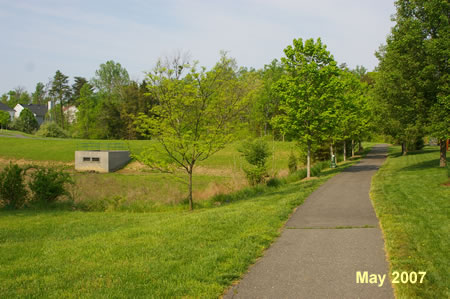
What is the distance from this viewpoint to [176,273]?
19.3 feet

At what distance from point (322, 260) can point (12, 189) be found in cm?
1311

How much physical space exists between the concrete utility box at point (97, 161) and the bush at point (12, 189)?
25.5 metres

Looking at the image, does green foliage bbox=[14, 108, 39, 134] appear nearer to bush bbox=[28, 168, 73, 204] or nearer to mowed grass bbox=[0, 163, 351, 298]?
bush bbox=[28, 168, 73, 204]

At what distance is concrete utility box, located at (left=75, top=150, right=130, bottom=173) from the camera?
3991 cm

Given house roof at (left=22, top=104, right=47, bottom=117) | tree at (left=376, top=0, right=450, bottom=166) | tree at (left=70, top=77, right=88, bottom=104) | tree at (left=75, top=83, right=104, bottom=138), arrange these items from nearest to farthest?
1. tree at (left=376, top=0, right=450, bottom=166)
2. tree at (left=75, top=83, right=104, bottom=138)
3. tree at (left=70, top=77, right=88, bottom=104)
4. house roof at (left=22, top=104, right=47, bottom=117)

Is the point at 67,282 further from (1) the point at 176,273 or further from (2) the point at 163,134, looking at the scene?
(2) the point at 163,134

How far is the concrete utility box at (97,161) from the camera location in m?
39.9

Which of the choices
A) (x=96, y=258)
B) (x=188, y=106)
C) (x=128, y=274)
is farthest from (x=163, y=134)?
(x=128, y=274)

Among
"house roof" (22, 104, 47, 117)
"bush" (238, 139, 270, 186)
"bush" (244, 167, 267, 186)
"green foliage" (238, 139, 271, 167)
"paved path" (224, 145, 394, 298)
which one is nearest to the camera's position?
"paved path" (224, 145, 394, 298)

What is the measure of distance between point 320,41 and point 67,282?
21632 millimetres

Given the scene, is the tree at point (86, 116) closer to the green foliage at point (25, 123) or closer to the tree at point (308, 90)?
the green foliage at point (25, 123)

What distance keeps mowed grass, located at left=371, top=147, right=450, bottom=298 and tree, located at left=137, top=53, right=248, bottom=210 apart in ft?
20.8

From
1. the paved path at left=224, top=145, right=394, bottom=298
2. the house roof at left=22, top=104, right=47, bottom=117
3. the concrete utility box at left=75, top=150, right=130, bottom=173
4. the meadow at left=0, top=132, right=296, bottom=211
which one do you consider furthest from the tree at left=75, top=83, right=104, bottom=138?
the paved path at left=224, top=145, right=394, bottom=298

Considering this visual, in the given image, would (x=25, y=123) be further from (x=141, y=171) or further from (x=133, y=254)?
(x=133, y=254)
